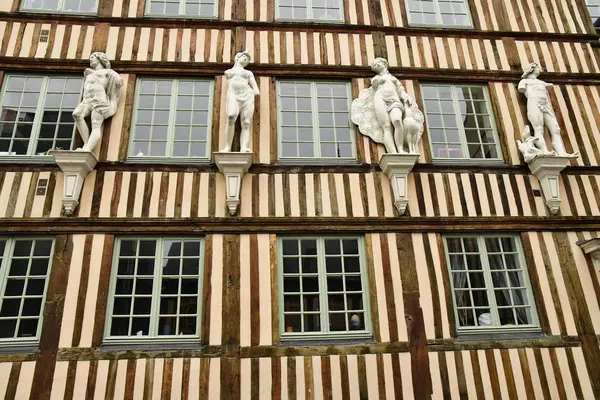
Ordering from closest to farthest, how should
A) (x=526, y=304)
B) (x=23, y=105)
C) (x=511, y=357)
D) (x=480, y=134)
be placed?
(x=511, y=357)
(x=526, y=304)
(x=23, y=105)
(x=480, y=134)

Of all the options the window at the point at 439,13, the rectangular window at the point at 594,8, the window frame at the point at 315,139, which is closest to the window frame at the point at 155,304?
the window frame at the point at 315,139

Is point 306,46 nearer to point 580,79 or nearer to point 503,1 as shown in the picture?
point 503,1

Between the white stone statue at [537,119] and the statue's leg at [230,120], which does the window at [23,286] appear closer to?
the statue's leg at [230,120]

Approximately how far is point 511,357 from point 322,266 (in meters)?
3.17

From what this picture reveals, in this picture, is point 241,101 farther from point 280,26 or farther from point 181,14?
point 181,14

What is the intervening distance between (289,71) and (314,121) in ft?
3.59

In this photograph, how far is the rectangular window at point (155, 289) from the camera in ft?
23.4

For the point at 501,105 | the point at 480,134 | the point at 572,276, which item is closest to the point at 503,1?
the point at 501,105

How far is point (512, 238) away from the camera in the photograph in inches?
322

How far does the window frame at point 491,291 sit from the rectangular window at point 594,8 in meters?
6.05

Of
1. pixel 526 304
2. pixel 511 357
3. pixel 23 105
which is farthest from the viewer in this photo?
pixel 23 105

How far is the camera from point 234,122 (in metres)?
8.05

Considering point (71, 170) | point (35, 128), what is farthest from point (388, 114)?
point (35, 128)

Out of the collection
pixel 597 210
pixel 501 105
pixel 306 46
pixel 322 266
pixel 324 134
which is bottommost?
pixel 322 266
